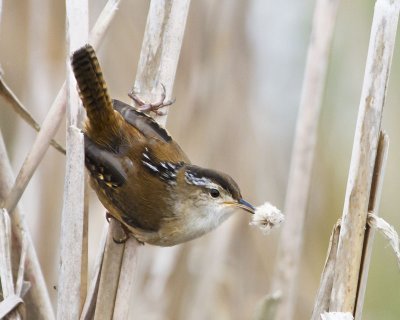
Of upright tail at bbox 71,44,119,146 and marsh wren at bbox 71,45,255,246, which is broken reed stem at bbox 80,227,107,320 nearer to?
marsh wren at bbox 71,45,255,246

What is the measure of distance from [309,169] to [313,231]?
2.26 ft

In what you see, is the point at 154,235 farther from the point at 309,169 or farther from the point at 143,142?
the point at 309,169

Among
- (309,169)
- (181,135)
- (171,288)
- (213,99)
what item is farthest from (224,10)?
(171,288)

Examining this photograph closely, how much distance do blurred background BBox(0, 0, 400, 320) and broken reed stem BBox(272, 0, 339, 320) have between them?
0.49 meters

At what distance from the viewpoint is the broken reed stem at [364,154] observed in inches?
63.2

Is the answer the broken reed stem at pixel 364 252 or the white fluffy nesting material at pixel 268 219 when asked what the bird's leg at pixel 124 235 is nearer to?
the white fluffy nesting material at pixel 268 219

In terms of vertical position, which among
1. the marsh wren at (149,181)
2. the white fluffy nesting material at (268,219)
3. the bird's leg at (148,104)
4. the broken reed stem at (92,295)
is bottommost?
the broken reed stem at (92,295)

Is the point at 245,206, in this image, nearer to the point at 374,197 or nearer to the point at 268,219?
the point at 268,219

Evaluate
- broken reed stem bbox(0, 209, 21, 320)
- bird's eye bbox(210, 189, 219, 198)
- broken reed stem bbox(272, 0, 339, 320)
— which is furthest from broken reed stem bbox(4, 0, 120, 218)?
broken reed stem bbox(272, 0, 339, 320)

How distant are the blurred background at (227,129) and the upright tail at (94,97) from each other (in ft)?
2.19

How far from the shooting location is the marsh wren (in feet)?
6.93

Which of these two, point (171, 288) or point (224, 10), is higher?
point (224, 10)

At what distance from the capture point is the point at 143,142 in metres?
2.20

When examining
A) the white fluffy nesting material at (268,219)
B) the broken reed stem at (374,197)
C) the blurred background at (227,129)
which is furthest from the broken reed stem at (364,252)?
the blurred background at (227,129)
